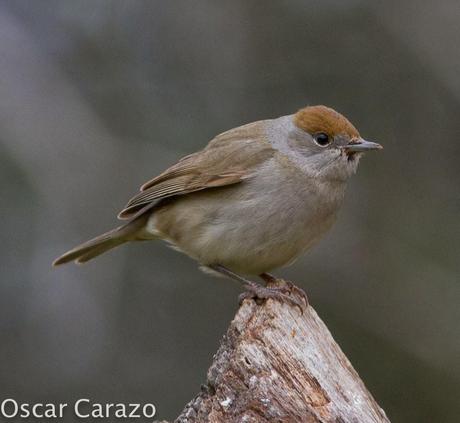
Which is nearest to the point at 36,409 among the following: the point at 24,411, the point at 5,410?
the point at 24,411

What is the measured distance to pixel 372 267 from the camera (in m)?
8.68

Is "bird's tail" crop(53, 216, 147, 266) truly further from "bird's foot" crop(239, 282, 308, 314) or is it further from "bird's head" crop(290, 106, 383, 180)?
"bird's foot" crop(239, 282, 308, 314)

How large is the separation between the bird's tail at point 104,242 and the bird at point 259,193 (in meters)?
0.19

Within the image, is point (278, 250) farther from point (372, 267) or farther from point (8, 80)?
point (8, 80)

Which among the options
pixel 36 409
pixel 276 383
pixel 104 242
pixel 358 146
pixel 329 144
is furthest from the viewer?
pixel 36 409

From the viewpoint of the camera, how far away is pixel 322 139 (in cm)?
609

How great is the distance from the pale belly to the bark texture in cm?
119

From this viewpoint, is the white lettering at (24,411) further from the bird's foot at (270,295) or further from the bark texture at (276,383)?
the bark texture at (276,383)

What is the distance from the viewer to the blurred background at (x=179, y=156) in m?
8.62

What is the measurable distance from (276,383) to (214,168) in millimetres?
2183

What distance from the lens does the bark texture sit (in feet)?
13.5

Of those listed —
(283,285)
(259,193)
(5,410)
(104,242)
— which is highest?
(259,193)

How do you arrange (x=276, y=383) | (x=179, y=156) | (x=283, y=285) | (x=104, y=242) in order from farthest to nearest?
1. (x=179, y=156)
2. (x=104, y=242)
3. (x=283, y=285)
4. (x=276, y=383)

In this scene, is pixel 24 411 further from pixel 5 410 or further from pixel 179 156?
pixel 179 156
